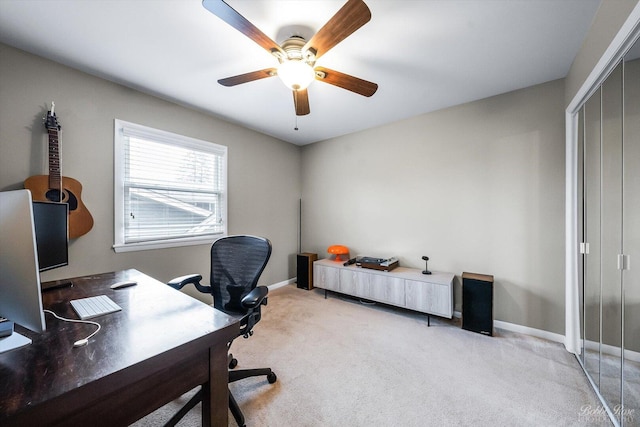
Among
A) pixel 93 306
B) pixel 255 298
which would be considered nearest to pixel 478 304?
pixel 255 298

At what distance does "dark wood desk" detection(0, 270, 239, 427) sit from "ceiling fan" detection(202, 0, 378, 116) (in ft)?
4.92

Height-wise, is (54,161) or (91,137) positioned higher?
(91,137)

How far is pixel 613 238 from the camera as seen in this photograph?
1516 millimetres

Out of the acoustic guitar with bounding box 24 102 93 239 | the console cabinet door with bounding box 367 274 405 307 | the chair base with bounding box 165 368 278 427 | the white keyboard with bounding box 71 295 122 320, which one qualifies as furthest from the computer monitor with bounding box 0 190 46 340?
the console cabinet door with bounding box 367 274 405 307

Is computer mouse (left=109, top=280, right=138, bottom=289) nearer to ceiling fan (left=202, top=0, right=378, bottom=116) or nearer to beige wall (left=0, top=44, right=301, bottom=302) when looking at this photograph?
beige wall (left=0, top=44, right=301, bottom=302)

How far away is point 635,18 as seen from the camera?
3.80ft

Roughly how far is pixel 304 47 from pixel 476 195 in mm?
2465

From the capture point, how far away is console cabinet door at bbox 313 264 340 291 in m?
3.51

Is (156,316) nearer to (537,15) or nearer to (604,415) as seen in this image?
(604,415)

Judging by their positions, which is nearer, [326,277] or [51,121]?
[51,121]

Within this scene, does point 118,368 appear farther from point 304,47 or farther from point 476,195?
point 476,195

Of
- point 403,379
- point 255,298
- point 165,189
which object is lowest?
point 403,379

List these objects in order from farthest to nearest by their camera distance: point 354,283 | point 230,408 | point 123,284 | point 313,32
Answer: point 354,283 → point 313,32 → point 123,284 → point 230,408

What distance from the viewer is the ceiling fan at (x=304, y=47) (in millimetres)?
1229
